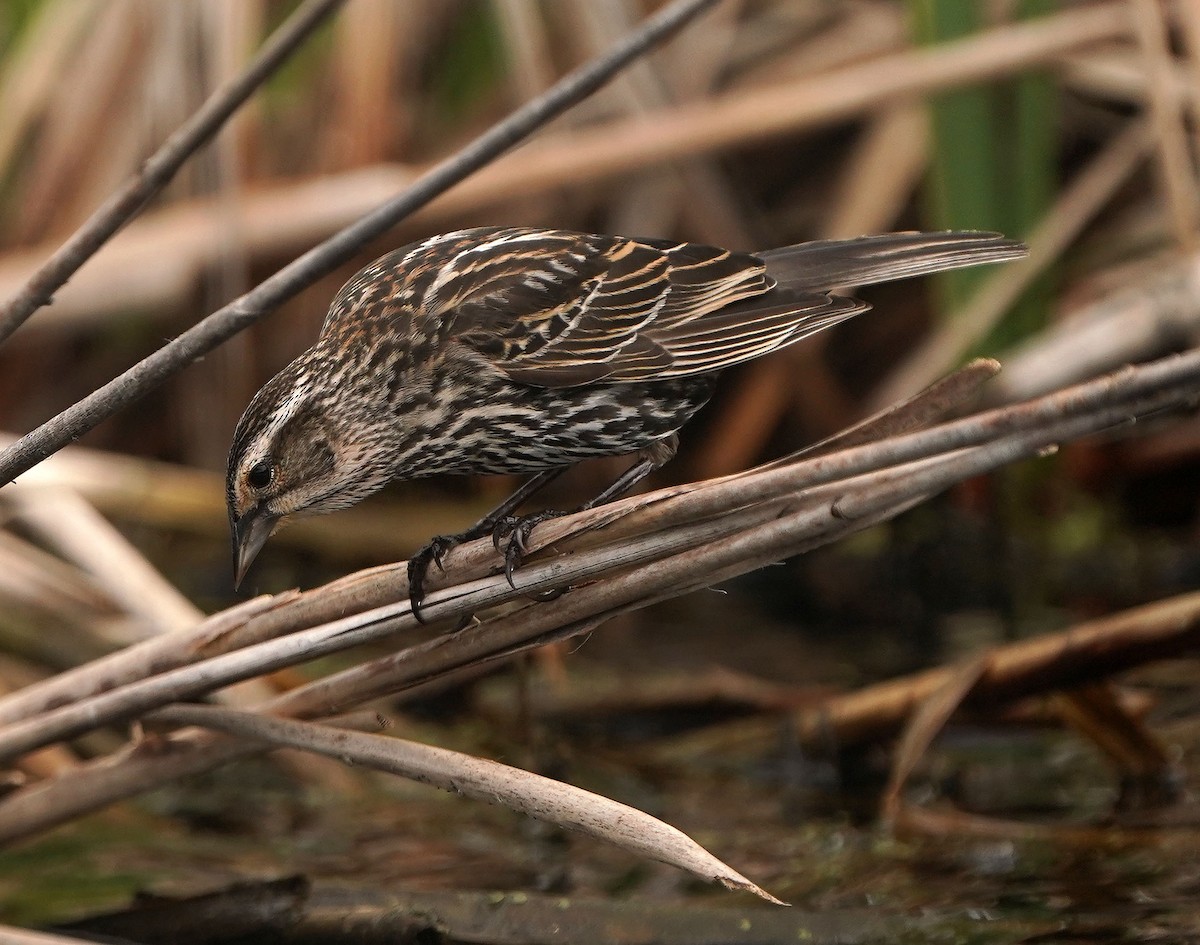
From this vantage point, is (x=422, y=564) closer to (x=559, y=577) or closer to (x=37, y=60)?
(x=559, y=577)

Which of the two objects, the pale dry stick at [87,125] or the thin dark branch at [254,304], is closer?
the thin dark branch at [254,304]

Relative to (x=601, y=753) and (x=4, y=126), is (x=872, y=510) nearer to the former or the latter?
(x=601, y=753)

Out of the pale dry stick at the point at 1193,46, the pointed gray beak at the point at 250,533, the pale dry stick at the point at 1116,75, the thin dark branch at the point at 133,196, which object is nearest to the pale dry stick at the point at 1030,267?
the pale dry stick at the point at 1116,75

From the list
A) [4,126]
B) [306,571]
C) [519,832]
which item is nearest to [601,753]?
[519,832]

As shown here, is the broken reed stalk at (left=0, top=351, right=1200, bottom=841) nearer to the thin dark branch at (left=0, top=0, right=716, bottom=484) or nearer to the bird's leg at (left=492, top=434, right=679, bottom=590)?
the bird's leg at (left=492, top=434, right=679, bottom=590)

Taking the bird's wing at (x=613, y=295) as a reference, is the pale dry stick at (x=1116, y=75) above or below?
above

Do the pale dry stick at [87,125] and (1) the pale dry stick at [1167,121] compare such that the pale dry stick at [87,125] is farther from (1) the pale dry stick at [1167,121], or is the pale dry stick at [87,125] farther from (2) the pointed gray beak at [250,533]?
(1) the pale dry stick at [1167,121]

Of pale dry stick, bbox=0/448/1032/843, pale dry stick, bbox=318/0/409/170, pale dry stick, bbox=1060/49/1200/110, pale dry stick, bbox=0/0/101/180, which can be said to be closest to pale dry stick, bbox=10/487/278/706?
pale dry stick, bbox=0/448/1032/843
